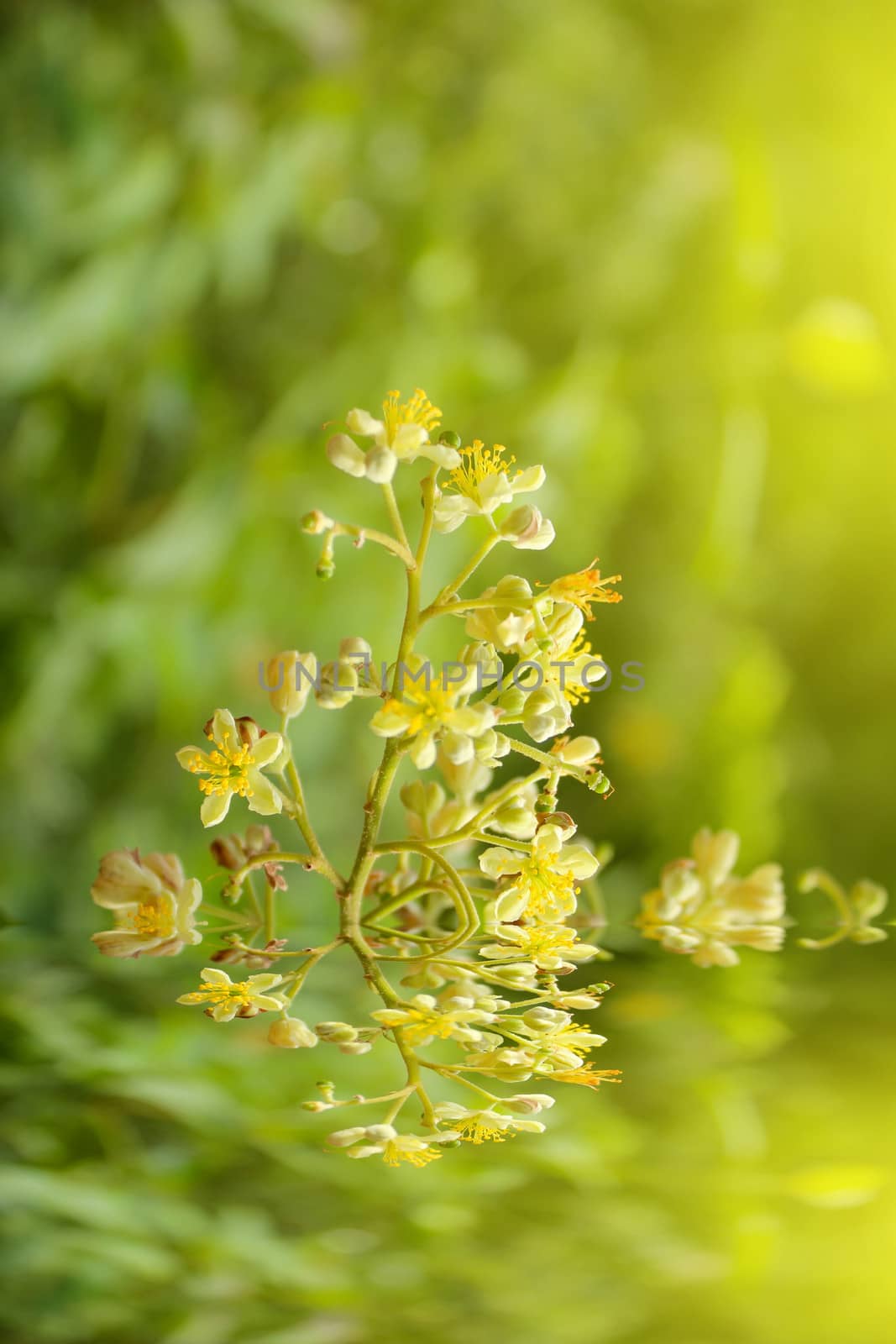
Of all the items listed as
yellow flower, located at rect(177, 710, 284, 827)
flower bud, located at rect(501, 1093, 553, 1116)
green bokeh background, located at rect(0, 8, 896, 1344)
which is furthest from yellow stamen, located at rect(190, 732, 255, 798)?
green bokeh background, located at rect(0, 8, 896, 1344)

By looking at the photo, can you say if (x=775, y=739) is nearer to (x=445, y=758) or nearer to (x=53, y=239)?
(x=445, y=758)

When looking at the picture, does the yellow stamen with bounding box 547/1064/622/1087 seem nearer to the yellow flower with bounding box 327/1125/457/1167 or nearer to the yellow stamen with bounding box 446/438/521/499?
the yellow flower with bounding box 327/1125/457/1167

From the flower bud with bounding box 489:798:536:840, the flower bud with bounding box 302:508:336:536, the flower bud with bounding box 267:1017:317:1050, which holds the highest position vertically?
the flower bud with bounding box 302:508:336:536

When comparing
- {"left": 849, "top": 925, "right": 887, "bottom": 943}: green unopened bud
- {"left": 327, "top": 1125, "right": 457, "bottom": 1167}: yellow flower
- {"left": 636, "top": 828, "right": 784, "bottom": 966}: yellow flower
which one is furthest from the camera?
{"left": 849, "top": 925, "right": 887, "bottom": 943}: green unopened bud

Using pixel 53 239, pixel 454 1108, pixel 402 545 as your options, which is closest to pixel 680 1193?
pixel 454 1108

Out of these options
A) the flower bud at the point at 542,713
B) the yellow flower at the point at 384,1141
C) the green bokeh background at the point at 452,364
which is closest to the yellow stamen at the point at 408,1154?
the yellow flower at the point at 384,1141

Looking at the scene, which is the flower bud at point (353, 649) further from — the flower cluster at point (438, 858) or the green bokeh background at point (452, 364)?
the green bokeh background at point (452, 364)

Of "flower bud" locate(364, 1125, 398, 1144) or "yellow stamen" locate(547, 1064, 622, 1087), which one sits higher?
"yellow stamen" locate(547, 1064, 622, 1087)
